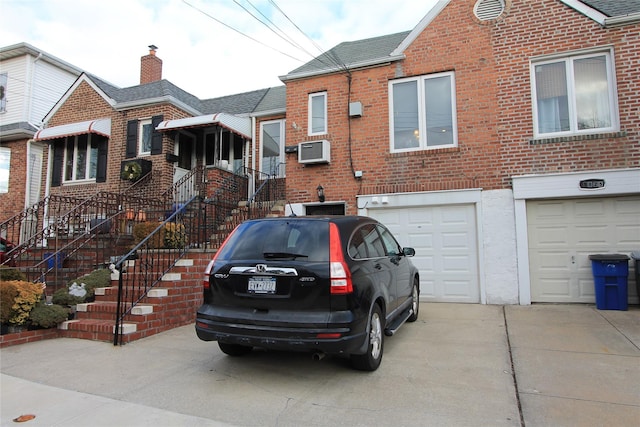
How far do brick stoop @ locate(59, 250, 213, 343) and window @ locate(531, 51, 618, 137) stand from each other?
7.24 metres

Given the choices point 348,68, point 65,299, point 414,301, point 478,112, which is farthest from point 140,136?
point 414,301

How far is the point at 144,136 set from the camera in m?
12.4

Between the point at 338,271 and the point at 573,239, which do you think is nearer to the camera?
the point at 338,271

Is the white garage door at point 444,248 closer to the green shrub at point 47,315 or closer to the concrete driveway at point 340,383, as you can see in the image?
the concrete driveway at point 340,383

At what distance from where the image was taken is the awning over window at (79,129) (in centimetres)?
1216

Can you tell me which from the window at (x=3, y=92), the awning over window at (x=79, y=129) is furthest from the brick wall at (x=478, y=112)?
the window at (x=3, y=92)

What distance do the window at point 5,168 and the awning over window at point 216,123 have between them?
723 centimetres

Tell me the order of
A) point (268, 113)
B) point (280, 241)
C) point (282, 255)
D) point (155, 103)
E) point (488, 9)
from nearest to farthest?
point (282, 255) < point (280, 241) < point (488, 9) < point (268, 113) < point (155, 103)

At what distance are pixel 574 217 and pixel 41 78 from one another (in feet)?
61.8

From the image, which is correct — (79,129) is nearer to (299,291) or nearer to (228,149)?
(228,149)

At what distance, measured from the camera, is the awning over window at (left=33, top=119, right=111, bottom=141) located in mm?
12164

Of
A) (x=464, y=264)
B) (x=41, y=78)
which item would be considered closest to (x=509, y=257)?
(x=464, y=264)

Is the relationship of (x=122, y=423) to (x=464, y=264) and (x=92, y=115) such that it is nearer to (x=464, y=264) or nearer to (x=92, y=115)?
(x=464, y=264)

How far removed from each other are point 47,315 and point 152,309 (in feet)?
4.69
